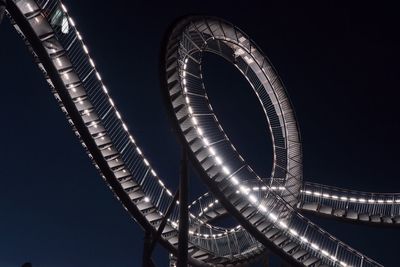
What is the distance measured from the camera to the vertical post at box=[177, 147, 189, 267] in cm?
1238

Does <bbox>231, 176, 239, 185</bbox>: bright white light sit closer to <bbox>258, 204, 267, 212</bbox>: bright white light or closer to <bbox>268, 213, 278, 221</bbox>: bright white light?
<bbox>258, 204, 267, 212</bbox>: bright white light

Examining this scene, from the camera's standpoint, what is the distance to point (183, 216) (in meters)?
13.2

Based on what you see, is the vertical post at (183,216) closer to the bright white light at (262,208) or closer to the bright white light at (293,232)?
the bright white light at (262,208)

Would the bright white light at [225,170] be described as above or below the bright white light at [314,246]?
above

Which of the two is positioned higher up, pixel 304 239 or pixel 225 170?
pixel 225 170

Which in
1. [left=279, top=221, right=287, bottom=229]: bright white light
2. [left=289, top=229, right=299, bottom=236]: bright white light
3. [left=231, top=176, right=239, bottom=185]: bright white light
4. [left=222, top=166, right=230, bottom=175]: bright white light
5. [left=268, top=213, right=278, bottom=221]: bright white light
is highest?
[left=222, top=166, right=230, bottom=175]: bright white light

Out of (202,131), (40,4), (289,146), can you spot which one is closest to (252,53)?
(289,146)

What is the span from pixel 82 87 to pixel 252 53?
1022cm

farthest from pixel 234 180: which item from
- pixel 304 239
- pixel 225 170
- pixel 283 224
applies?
pixel 304 239

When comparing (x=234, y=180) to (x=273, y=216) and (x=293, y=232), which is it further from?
(x=293, y=232)

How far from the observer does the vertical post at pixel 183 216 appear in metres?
12.4

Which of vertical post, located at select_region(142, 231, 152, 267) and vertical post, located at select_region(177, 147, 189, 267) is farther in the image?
vertical post, located at select_region(142, 231, 152, 267)

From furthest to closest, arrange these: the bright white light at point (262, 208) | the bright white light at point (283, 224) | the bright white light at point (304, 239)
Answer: the bright white light at point (304, 239), the bright white light at point (283, 224), the bright white light at point (262, 208)

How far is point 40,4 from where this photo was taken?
12.4 meters
